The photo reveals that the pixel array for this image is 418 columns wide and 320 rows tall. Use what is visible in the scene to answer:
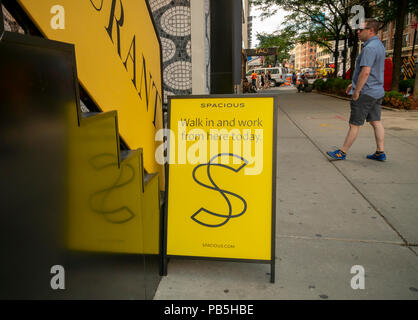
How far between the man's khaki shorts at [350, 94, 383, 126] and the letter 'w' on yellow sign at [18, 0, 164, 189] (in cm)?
368

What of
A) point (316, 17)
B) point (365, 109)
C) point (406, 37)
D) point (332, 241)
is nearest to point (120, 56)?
point (332, 241)

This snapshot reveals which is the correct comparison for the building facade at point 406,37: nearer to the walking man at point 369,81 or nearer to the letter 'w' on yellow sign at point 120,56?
the walking man at point 369,81

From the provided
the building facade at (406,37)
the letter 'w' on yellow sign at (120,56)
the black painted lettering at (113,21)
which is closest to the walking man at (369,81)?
the letter 'w' on yellow sign at (120,56)

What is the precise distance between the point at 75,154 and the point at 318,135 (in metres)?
7.52

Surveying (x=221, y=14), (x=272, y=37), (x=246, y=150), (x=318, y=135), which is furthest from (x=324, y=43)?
(x=246, y=150)

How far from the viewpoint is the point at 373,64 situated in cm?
538

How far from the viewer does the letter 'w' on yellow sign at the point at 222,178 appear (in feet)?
8.43

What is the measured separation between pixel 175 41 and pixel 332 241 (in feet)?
8.31

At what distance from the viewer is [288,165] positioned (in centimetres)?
563

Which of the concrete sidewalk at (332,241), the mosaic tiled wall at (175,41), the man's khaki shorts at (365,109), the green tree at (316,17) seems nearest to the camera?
the concrete sidewalk at (332,241)

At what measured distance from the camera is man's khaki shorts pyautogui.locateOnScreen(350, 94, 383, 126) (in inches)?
214

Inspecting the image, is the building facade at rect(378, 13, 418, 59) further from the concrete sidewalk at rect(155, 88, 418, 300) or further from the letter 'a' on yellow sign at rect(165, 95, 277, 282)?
the letter 'a' on yellow sign at rect(165, 95, 277, 282)

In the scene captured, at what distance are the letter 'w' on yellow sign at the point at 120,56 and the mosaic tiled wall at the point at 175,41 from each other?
0.92 meters

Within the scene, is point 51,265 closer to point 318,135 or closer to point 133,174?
point 133,174
